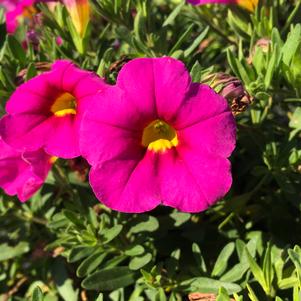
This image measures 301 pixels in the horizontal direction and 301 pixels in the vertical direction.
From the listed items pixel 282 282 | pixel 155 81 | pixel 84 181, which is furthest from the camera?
pixel 84 181

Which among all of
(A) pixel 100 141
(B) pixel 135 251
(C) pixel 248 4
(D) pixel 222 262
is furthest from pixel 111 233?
(C) pixel 248 4

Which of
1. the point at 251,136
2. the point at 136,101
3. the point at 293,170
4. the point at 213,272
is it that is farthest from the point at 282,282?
the point at 136,101

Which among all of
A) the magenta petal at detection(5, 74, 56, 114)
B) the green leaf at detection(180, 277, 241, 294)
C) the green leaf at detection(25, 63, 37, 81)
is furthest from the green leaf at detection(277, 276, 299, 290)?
the green leaf at detection(25, 63, 37, 81)

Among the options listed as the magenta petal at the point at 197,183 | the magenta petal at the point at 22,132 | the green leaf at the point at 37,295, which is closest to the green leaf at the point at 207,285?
the magenta petal at the point at 197,183

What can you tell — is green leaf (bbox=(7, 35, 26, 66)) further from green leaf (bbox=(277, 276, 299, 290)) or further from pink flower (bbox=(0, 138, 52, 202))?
green leaf (bbox=(277, 276, 299, 290))

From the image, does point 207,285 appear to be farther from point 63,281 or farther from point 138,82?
point 138,82

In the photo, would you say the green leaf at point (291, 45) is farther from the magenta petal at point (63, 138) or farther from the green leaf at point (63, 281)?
the green leaf at point (63, 281)

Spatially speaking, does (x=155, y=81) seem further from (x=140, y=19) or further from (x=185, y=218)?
(x=185, y=218)
